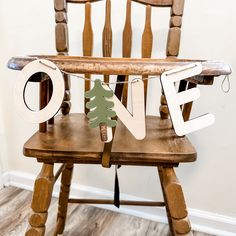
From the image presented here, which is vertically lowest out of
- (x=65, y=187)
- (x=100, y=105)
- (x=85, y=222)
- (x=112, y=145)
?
(x=85, y=222)

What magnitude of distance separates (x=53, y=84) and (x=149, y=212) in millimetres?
829

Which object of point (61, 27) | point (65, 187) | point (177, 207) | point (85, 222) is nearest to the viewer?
point (177, 207)

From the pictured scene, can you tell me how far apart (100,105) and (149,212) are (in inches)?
30.8

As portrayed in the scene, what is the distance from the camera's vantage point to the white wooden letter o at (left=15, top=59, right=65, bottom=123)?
19.3 inches

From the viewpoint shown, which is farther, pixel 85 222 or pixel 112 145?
pixel 85 222

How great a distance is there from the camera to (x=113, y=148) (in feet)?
2.01

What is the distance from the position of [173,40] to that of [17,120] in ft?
2.70

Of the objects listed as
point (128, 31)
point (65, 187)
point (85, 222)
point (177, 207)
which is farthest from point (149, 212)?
point (128, 31)

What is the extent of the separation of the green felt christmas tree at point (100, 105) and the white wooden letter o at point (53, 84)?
6 cm

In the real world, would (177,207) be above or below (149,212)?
above

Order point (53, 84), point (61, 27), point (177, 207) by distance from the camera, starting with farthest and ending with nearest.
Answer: point (61, 27) < point (177, 207) < point (53, 84)

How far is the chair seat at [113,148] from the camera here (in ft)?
1.94

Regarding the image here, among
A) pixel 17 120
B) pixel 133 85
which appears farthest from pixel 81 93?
pixel 133 85

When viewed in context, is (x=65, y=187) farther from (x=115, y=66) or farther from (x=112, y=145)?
(x=115, y=66)
